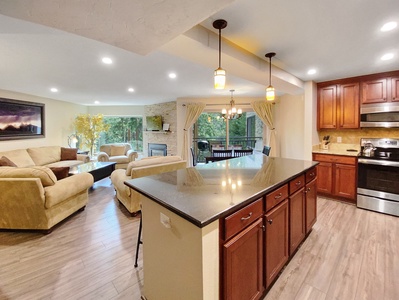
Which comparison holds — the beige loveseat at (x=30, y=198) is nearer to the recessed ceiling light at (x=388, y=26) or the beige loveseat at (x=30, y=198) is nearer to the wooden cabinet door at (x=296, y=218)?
the wooden cabinet door at (x=296, y=218)

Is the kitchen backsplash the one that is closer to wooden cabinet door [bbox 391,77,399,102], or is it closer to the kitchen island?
wooden cabinet door [bbox 391,77,399,102]

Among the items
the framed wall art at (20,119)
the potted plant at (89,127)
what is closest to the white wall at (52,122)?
the framed wall art at (20,119)

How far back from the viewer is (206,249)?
3.72 feet

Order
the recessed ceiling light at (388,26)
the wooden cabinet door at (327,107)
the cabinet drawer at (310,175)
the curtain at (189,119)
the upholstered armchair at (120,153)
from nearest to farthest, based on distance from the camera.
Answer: the recessed ceiling light at (388,26) < the cabinet drawer at (310,175) < the wooden cabinet door at (327,107) < the curtain at (189,119) < the upholstered armchair at (120,153)

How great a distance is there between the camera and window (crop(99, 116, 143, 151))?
859 cm

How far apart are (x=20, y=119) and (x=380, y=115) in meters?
8.20

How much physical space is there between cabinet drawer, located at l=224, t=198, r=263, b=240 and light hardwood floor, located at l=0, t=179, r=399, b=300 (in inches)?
32.4

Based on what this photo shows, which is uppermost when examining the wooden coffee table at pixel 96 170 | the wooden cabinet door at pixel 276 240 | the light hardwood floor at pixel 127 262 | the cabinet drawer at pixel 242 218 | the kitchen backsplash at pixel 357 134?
the kitchen backsplash at pixel 357 134

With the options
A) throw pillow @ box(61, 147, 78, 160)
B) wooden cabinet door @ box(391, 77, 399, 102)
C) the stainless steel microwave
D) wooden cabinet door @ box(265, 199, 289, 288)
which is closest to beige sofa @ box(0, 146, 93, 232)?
wooden cabinet door @ box(265, 199, 289, 288)

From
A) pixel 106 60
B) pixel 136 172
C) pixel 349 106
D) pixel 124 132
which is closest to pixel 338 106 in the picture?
pixel 349 106

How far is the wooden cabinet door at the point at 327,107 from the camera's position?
164 inches

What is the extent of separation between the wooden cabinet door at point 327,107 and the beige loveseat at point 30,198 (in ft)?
16.0

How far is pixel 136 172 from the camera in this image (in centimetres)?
318

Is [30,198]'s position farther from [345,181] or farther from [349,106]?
[349,106]
